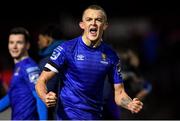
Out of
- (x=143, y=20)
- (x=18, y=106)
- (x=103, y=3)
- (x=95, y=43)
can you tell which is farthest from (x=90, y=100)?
(x=143, y=20)

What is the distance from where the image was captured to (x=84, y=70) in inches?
217

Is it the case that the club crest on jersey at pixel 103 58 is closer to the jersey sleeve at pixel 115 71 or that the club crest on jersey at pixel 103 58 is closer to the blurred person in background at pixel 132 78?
the jersey sleeve at pixel 115 71

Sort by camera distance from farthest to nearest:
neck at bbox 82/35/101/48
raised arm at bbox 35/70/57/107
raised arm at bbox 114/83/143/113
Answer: neck at bbox 82/35/101/48 < raised arm at bbox 114/83/143/113 < raised arm at bbox 35/70/57/107

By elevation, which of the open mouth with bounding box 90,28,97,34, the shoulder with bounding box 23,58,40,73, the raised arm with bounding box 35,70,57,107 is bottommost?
the raised arm with bounding box 35,70,57,107

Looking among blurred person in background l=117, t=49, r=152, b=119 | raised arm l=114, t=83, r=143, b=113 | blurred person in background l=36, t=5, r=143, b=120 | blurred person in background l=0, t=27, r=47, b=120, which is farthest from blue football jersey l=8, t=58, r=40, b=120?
blurred person in background l=117, t=49, r=152, b=119

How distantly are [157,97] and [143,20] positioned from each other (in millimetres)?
3881

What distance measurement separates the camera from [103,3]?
14266 mm

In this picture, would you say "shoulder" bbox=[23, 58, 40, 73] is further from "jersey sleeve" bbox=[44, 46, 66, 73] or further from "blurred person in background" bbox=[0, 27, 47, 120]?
"jersey sleeve" bbox=[44, 46, 66, 73]

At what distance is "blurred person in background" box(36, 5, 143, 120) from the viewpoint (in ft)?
18.0

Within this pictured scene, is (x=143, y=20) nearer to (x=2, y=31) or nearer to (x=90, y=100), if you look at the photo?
(x=2, y=31)

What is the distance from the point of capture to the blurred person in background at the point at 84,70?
5.48 meters

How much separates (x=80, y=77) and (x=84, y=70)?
78 mm

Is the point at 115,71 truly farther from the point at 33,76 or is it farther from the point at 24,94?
the point at 24,94

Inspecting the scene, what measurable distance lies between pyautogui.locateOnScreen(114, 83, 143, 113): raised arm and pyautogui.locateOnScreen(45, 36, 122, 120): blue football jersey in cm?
19
